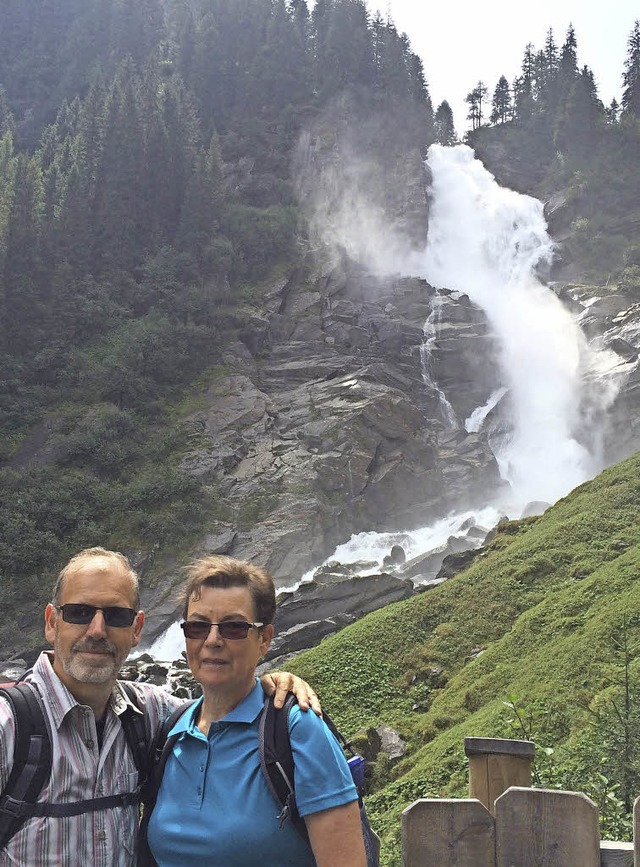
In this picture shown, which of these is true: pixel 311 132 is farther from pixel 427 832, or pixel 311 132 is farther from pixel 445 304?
pixel 427 832

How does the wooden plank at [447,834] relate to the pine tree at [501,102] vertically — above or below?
below

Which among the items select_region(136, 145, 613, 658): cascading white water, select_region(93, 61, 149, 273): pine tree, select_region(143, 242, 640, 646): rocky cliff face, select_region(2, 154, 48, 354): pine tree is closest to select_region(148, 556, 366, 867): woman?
select_region(136, 145, 613, 658): cascading white water

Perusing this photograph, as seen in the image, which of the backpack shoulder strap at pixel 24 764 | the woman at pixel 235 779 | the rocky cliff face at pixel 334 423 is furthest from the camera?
the rocky cliff face at pixel 334 423

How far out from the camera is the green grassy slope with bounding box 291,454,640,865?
9.34m

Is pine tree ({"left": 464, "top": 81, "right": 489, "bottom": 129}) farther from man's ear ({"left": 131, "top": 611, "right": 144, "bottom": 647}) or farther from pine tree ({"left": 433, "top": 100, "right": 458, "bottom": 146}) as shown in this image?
man's ear ({"left": 131, "top": 611, "right": 144, "bottom": 647})

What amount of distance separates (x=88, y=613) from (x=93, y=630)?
78mm

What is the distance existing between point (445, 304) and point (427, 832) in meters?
50.6

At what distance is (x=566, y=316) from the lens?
171ft

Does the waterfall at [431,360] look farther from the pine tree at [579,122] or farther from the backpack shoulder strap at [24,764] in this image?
the backpack shoulder strap at [24,764]

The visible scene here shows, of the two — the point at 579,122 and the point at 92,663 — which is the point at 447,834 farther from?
the point at 579,122

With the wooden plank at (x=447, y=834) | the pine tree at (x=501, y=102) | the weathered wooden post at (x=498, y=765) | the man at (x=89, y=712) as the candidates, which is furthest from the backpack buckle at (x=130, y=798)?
the pine tree at (x=501, y=102)

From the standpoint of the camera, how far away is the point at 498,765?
9.31 feet

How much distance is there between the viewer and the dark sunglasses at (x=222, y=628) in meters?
2.86

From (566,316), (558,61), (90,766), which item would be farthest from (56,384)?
(558,61)
